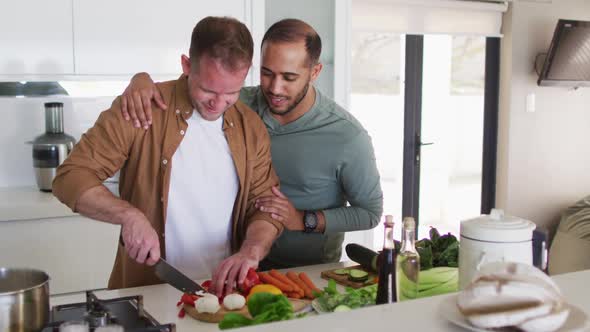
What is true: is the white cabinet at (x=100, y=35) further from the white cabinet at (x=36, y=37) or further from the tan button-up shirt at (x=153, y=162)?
the tan button-up shirt at (x=153, y=162)

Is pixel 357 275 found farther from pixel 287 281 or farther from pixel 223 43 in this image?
pixel 223 43

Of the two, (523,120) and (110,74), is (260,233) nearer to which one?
(110,74)

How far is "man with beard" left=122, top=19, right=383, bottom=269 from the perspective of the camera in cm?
224

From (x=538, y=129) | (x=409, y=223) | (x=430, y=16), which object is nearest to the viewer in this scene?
(x=409, y=223)

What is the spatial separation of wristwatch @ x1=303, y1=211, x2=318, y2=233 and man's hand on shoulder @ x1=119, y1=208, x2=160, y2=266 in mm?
559

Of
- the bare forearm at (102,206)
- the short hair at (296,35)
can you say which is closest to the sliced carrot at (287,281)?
the bare forearm at (102,206)

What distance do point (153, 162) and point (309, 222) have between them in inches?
20.3

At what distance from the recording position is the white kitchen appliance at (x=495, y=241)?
4.67ft

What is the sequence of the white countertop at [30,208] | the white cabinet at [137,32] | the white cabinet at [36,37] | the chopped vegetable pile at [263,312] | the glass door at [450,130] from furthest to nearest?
1. the glass door at [450,130]
2. the white cabinet at [137,32]
3. the white cabinet at [36,37]
4. the white countertop at [30,208]
5. the chopped vegetable pile at [263,312]

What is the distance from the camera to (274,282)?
72.8 inches

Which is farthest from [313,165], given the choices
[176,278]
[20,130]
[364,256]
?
[20,130]

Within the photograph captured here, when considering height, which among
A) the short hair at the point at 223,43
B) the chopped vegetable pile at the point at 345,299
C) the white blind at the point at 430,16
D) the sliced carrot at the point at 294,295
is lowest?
the sliced carrot at the point at 294,295

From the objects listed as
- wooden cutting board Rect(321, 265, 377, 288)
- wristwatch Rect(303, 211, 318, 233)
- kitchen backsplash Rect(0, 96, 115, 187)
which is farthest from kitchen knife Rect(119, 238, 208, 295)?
kitchen backsplash Rect(0, 96, 115, 187)

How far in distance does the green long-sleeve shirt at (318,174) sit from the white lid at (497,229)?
82cm
